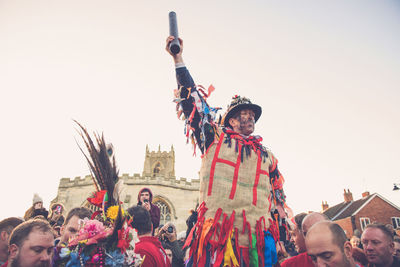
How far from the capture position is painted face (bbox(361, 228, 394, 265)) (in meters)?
3.33

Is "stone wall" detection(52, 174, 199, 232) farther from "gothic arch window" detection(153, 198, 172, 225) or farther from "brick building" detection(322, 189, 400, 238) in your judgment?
"brick building" detection(322, 189, 400, 238)

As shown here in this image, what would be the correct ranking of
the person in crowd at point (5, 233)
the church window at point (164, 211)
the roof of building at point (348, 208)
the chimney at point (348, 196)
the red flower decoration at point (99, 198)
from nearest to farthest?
the red flower decoration at point (99, 198), the person in crowd at point (5, 233), the roof of building at point (348, 208), the church window at point (164, 211), the chimney at point (348, 196)

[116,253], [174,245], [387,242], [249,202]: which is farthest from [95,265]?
[387,242]

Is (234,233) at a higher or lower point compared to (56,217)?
lower

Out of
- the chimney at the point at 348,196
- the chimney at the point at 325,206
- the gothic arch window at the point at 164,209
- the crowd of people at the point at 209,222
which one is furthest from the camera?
the chimney at the point at 325,206

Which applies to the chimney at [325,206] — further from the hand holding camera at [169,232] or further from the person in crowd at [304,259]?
the person in crowd at [304,259]

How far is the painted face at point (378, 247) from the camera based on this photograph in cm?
333

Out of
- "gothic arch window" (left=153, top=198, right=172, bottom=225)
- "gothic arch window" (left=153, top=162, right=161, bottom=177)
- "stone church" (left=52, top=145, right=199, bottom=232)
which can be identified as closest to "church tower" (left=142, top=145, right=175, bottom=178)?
"gothic arch window" (left=153, top=162, right=161, bottom=177)

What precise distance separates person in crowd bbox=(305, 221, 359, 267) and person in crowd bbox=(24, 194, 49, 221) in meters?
4.78

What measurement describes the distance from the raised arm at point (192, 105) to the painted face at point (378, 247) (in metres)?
2.77

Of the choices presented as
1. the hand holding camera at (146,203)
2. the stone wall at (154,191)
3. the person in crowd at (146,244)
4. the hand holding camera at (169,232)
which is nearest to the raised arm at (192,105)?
the person in crowd at (146,244)

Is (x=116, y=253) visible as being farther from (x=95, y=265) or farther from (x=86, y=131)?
(x=86, y=131)

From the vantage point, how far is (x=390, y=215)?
2328 cm

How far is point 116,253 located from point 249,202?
1.13 metres
